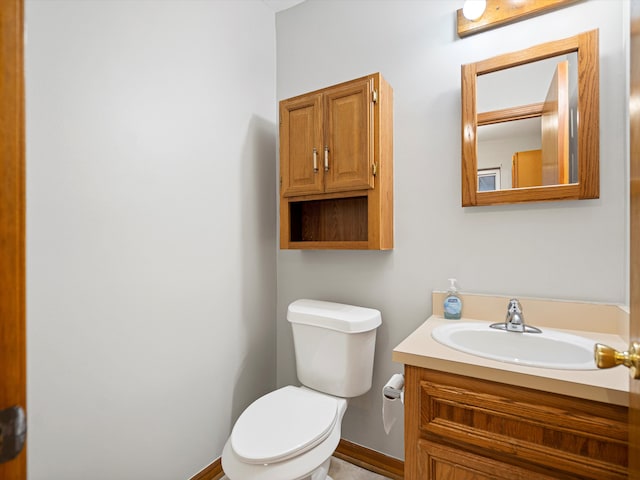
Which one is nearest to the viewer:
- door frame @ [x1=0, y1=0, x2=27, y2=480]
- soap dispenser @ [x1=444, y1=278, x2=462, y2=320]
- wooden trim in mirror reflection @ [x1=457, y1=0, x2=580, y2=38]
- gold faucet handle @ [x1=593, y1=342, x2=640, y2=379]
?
door frame @ [x1=0, y1=0, x2=27, y2=480]

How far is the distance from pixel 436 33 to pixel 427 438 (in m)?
1.65

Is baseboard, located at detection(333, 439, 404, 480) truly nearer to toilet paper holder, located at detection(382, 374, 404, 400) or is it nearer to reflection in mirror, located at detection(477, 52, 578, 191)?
toilet paper holder, located at detection(382, 374, 404, 400)

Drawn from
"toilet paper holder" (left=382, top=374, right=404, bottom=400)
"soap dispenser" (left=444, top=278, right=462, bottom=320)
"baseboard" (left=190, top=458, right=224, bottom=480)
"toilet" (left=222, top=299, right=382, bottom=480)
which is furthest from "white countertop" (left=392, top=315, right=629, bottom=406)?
"baseboard" (left=190, top=458, right=224, bottom=480)

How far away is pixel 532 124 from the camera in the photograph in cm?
132

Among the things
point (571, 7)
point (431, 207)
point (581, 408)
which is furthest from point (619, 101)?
point (581, 408)

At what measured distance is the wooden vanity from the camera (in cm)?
80

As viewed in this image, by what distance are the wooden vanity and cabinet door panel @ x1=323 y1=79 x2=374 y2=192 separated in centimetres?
79

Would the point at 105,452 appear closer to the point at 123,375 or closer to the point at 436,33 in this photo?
the point at 123,375

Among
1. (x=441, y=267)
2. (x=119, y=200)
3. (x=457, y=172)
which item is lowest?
(x=441, y=267)

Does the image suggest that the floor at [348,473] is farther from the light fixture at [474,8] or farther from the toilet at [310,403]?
the light fixture at [474,8]

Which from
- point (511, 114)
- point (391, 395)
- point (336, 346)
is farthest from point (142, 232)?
point (511, 114)

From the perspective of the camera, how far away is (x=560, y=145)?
1.27 m

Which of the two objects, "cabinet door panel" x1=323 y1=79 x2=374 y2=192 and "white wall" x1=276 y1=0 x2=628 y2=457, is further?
"cabinet door panel" x1=323 y1=79 x2=374 y2=192

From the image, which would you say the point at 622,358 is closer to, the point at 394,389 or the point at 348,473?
the point at 394,389
